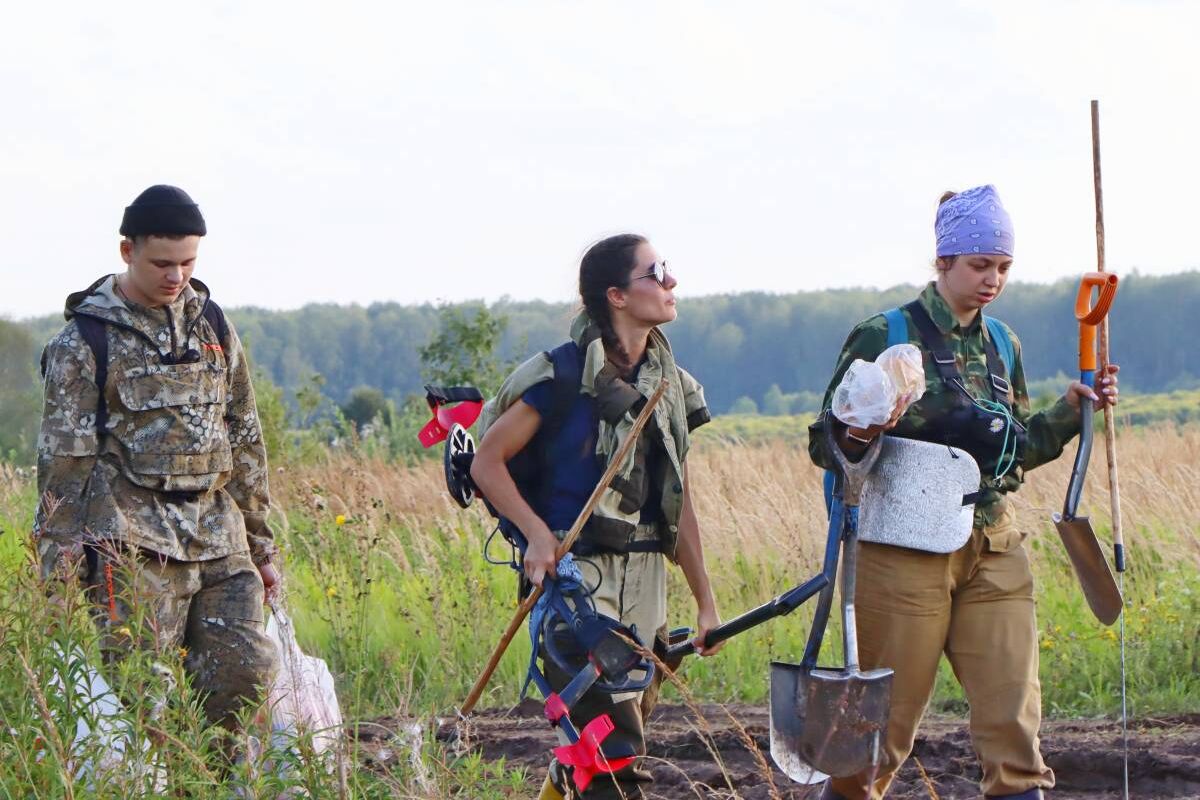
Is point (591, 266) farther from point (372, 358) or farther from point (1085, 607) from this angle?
point (372, 358)

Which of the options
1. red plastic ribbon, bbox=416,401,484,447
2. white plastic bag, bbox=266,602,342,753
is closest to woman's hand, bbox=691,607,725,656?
red plastic ribbon, bbox=416,401,484,447

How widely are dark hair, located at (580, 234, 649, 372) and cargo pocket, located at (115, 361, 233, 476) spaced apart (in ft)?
3.95

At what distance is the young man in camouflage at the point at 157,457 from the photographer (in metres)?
4.47

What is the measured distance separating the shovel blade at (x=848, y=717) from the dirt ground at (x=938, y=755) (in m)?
1.11

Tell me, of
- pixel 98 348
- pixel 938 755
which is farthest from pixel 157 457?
pixel 938 755

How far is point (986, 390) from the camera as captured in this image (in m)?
4.43

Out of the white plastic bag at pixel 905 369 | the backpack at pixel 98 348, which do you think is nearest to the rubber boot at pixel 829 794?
the white plastic bag at pixel 905 369

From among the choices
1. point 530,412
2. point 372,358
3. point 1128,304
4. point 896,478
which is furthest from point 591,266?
point 1128,304

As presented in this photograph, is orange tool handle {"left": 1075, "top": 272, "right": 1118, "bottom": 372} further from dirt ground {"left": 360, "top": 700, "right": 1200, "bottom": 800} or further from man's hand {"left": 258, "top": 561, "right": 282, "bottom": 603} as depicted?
man's hand {"left": 258, "top": 561, "right": 282, "bottom": 603}

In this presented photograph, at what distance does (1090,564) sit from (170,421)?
106 inches

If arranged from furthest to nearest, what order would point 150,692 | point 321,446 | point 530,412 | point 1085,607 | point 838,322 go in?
point 838,322 < point 321,446 < point 1085,607 < point 530,412 < point 150,692

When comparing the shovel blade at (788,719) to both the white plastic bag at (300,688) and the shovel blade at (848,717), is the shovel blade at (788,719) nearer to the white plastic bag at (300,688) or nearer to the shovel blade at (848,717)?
the shovel blade at (848,717)

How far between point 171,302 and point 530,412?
1.23 meters

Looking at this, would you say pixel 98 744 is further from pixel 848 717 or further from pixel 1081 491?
pixel 1081 491
